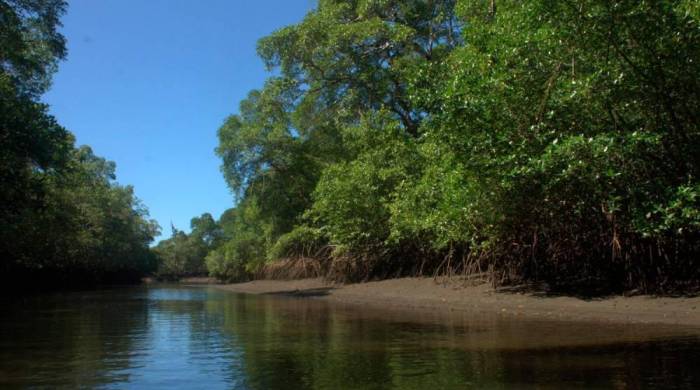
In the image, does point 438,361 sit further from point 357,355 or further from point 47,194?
point 47,194

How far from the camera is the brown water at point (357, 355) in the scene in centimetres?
600

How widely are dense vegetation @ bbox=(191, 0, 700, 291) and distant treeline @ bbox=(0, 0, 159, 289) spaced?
1058 centimetres

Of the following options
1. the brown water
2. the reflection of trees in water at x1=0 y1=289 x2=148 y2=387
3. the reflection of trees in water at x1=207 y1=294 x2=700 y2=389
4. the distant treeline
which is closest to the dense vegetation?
the brown water

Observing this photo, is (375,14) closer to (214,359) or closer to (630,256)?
(630,256)

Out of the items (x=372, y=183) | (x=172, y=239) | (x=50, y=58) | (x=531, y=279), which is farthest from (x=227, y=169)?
(x=172, y=239)

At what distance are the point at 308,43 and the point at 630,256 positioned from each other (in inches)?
668

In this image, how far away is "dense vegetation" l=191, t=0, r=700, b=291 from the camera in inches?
440

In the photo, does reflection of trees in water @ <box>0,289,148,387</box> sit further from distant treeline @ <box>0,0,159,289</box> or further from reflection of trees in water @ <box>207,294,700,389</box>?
distant treeline @ <box>0,0,159,289</box>

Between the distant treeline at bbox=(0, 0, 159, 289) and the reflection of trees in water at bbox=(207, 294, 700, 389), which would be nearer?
the reflection of trees in water at bbox=(207, 294, 700, 389)

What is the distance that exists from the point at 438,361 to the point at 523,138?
6.90 metres

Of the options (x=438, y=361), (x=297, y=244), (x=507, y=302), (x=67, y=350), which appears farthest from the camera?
(x=297, y=244)

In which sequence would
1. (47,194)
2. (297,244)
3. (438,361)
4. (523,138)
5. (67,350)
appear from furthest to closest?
(297,244), (47,194), (523,138), (67,350), (438,361)

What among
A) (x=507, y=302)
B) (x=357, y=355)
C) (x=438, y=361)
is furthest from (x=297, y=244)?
(x=438, y=361)

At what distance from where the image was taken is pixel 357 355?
25.3 feet
